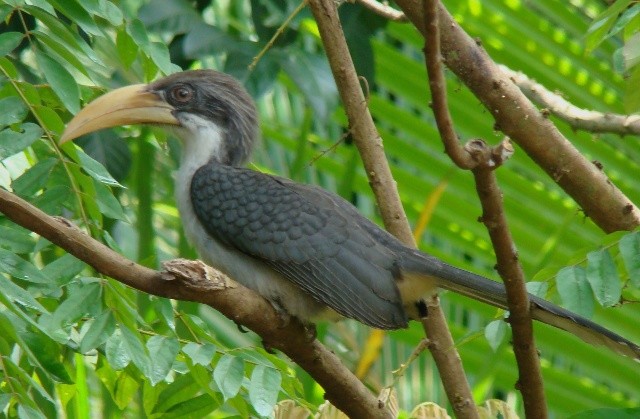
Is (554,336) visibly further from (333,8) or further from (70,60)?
(70,60)

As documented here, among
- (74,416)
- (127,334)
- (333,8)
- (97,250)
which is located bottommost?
(74,416)

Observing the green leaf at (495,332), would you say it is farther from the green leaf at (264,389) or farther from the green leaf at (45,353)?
the green leaf at (45,353)

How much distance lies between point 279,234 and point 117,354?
94 cm

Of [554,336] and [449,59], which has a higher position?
[449,59]

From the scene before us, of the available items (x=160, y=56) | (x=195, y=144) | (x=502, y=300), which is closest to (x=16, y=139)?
(x=160, y=56)

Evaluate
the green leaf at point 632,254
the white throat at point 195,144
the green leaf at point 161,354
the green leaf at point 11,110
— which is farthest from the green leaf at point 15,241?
the green leaf at point 632,254

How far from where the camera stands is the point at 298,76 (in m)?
4.18

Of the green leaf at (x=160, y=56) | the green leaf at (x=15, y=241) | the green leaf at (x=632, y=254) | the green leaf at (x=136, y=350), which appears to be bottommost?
the green leaf at (x=136, y=350)

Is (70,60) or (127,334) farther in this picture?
(70,60)

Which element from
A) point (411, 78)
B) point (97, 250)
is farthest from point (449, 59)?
point (411, 78)

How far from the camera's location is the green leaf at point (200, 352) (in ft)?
10.2

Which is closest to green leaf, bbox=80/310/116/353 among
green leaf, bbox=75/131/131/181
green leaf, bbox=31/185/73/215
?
green leaf, bbox=31/185/73/215

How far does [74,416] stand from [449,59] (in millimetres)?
1884

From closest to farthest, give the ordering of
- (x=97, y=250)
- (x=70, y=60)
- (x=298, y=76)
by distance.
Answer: (x=97, y=250) → (x=70, y=60) → (x=298, y=76)
